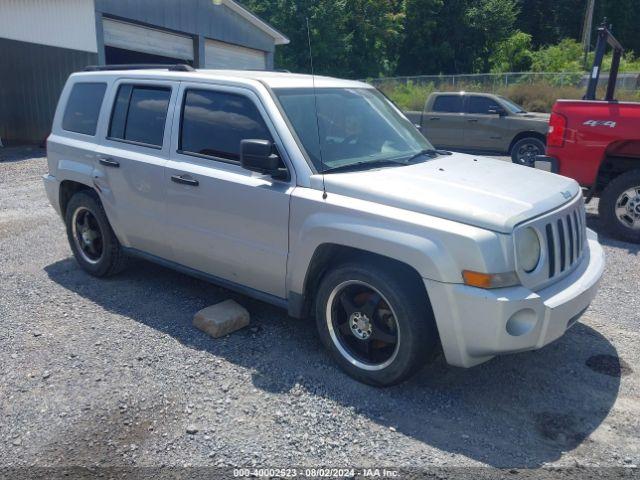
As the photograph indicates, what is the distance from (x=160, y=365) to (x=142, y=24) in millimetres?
14901

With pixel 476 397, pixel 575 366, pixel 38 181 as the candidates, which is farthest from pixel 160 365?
pixel 38 181

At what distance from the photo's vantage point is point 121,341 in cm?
450

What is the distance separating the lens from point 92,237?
19.0ft

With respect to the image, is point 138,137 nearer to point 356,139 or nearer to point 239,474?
point 356,139

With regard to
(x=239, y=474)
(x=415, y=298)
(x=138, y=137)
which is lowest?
(x=239, y=474)

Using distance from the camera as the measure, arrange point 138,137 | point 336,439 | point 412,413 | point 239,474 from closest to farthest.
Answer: point 239,474
point 336,439
point 412,413
point 138,137

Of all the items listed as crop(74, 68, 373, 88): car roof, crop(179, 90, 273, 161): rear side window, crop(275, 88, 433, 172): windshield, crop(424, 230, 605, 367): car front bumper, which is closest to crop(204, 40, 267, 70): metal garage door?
crop(74, 68, 373, 88): car roof

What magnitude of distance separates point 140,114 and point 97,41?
1165 cm

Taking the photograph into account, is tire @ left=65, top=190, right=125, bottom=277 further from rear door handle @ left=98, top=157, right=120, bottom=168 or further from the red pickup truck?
the red pickup truck

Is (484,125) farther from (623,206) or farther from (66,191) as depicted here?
(66,191)

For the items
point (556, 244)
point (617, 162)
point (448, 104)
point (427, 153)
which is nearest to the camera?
point (556, 244)

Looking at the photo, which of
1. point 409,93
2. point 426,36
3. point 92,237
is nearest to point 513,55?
point 426,36

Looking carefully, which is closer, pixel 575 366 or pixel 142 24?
pixel 575 366

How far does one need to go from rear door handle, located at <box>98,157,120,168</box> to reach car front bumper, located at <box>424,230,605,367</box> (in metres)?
3.06
